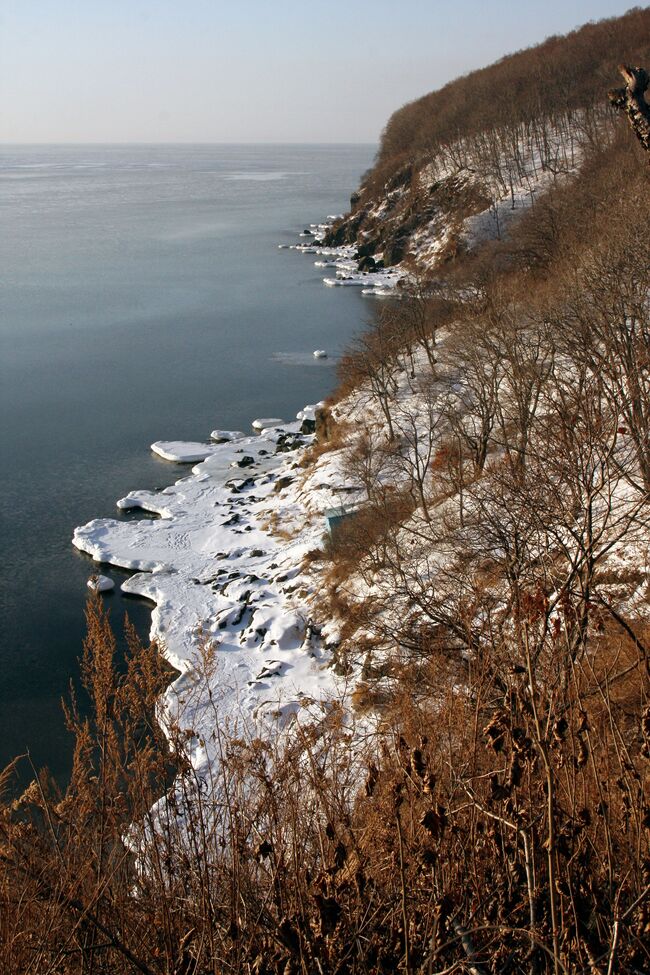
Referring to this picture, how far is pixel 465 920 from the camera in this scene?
9.51 feet

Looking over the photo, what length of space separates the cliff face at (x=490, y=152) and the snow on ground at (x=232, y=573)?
1443 inches

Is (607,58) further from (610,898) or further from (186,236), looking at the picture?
(610,898)

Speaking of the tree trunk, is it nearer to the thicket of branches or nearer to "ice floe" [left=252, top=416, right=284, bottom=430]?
"ice floe" [left=252, top=416, right=284, bottom=430]

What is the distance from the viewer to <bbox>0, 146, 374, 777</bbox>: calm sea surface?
1933cm

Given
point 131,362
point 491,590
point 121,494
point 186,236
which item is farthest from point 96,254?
point 491,590

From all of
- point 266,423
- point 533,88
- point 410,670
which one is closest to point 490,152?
point 533,88

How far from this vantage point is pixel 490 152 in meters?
70.7

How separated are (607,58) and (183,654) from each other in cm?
7232

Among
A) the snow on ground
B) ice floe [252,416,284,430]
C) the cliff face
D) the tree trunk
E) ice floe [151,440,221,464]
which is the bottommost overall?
the snow on ground

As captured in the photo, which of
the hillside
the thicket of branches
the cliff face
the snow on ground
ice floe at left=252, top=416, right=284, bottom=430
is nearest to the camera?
the hillside

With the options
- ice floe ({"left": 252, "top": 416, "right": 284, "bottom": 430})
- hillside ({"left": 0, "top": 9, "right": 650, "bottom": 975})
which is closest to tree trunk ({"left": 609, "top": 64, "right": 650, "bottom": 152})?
hillside ({"left": 0, "top": 9, "right": 650, "bottom": 975})

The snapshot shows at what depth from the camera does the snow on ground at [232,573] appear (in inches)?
646

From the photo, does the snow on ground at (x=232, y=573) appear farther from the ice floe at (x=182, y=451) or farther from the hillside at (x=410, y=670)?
the ice floe at (x=182, y=451)

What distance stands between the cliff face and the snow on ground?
120 ft
